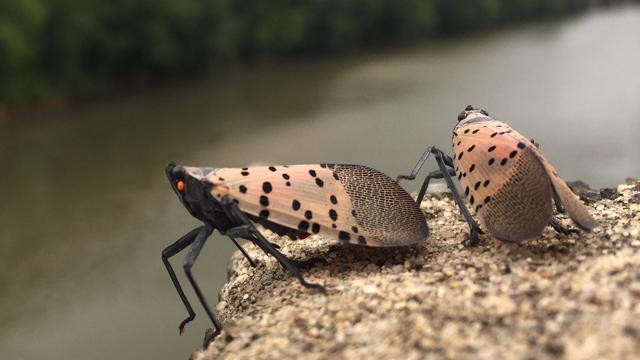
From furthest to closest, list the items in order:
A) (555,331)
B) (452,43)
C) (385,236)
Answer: (452,43) < (385,236) < (555,331)

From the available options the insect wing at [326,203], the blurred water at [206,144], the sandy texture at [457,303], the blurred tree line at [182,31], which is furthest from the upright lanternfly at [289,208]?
the blurred tree line at [182,31]

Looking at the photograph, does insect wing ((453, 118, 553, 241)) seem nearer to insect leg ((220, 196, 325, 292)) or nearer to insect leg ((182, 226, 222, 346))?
insect leg ((220, 196, 325, 292))

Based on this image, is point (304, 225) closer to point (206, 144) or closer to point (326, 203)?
point (326, 203)

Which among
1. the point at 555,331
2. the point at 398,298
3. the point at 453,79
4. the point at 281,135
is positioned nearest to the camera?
the point at 555,331

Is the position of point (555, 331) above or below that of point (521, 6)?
below

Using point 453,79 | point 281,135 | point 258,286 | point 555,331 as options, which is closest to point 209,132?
point 281,135

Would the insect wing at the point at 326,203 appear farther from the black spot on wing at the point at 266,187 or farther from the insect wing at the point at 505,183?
the insect wing at the point at 505,183

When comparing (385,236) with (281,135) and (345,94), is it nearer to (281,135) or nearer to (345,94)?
(281,135)
